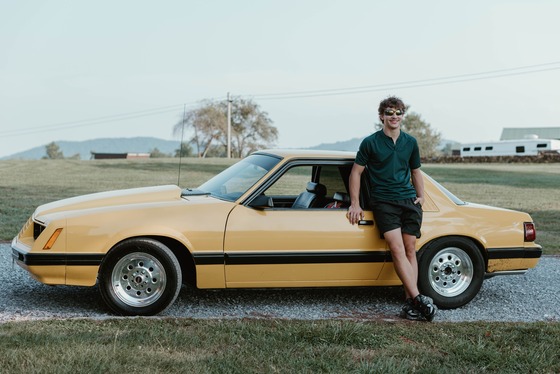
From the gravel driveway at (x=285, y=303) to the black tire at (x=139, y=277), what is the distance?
202 mm

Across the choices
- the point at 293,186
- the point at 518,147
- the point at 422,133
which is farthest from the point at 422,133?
the point at 293,186

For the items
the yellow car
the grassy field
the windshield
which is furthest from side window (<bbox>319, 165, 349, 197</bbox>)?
the grassy field

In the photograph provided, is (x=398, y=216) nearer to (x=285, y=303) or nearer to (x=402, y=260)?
(x=402, y=260)

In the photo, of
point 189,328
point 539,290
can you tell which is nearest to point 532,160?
point 539,290

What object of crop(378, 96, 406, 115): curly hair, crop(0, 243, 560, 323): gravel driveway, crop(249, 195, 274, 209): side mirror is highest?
crop(378, 96, 406, 115): curly hair

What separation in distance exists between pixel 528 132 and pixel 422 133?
13770mm

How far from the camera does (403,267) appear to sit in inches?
244

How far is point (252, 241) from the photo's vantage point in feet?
20.1

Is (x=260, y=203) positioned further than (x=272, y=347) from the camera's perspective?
Yes

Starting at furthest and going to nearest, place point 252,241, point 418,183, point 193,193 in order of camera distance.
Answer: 1. point 193,193
2. point 418,183
3. point 252,241

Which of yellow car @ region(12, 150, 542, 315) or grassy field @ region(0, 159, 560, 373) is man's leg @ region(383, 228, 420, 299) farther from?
grassy field @ region(0, 159, 560, 373)

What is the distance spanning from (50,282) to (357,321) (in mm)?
2488

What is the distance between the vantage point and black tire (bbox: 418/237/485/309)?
6551 mm

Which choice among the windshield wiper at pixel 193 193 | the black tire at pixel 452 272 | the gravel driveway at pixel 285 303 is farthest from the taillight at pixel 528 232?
the windshield wiper at pixel 193 193
